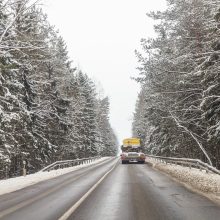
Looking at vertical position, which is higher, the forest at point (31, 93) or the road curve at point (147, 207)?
the forest at point (31, 93)

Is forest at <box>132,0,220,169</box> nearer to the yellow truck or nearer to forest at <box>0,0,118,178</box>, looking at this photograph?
the yellow truck

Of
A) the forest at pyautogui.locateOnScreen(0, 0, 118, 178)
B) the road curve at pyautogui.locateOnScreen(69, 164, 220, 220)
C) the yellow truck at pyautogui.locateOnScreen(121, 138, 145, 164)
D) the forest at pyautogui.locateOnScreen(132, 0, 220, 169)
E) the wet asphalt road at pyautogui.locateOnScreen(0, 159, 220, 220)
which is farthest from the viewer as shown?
the yellow truck at pyautogui.locateOnScreen(121, 138, 145, 164)

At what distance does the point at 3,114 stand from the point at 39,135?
12657mm

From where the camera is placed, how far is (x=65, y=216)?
9.98 metres

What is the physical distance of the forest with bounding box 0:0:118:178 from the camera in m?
21.9

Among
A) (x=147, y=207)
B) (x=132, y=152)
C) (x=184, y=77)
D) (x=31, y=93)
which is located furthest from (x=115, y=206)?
(x=132, y=152)

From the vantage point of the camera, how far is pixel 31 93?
33750 mm

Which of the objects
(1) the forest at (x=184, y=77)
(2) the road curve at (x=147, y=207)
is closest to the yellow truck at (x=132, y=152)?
(1) the forest at (x=184, y=77)

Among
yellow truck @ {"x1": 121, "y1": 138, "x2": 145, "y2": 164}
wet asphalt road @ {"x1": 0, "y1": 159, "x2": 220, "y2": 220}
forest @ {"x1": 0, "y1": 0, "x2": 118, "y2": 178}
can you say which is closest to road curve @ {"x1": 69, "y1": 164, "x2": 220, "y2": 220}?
wet asphalt road @ {"x1": 0, "y1": 159, "x2": 220, "y2": 220}

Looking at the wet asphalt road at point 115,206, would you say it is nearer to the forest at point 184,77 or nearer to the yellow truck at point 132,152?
the forest at point 184,77

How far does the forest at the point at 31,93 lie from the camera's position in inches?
861

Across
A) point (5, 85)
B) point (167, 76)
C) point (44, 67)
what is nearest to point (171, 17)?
point (167, 76)

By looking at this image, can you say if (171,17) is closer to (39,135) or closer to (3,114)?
(39,135)

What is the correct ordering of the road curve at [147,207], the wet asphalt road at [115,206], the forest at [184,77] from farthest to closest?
the forest at [184,77] → the wet asphalt road at [115,206] → the road curve at [147,207]
